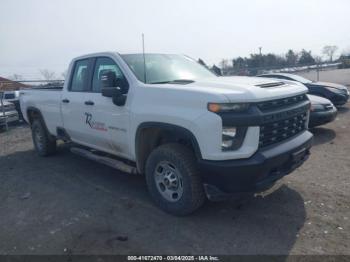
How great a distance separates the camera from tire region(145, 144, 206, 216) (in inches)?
150

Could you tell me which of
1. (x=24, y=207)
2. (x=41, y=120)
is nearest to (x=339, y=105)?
(x=41, y=120)

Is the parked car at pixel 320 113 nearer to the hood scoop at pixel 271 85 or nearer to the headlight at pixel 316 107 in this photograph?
the headlight at pixel 316 107

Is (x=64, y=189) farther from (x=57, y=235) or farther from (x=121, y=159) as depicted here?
(x=57, y=235)

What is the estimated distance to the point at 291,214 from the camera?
13.1ft

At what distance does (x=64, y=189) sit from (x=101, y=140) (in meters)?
1.07

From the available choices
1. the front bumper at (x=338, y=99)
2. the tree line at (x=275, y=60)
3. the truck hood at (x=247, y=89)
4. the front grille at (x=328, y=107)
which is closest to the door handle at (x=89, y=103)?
the truck hood at (x=247, y=89)

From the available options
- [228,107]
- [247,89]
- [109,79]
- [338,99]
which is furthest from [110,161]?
[338,99]

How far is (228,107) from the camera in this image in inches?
134

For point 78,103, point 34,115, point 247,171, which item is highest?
point 78,103

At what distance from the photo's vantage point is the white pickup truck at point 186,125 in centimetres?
343

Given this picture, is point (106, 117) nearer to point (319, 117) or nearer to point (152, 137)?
point (152, 137)

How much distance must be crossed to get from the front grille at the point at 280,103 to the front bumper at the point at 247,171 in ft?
1.41

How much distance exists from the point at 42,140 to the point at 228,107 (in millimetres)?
5311

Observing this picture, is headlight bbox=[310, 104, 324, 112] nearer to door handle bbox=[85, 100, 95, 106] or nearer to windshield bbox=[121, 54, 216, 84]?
windshield bbox=[121, 54, 216, 84]
